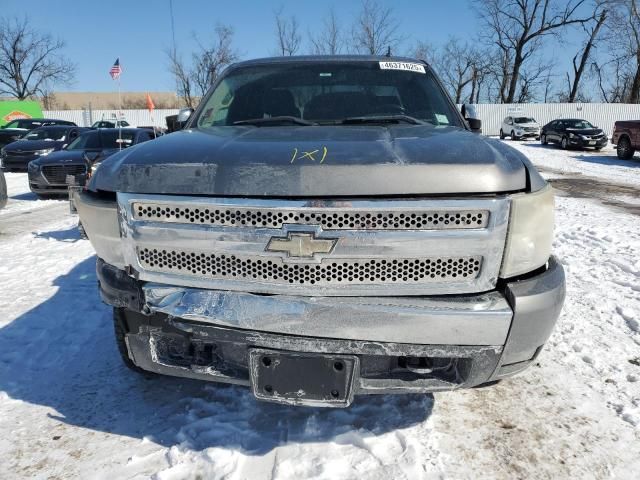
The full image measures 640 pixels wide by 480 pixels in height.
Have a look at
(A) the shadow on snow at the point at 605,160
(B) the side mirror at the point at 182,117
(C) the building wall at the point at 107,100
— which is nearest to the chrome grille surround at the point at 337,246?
(B) the side mirror at the point at 182,117

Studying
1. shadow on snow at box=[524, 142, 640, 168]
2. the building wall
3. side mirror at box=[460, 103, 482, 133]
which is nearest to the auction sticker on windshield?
side mirror at box=[460, 103, 482, 133]

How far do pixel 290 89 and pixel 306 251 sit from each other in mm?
1818

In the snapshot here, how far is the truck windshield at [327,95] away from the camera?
3.13 m

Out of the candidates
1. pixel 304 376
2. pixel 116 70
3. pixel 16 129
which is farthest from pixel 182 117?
pixel 16 129

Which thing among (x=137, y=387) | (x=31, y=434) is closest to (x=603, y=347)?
(x=137, y=387)

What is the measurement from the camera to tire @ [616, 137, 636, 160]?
17.2m

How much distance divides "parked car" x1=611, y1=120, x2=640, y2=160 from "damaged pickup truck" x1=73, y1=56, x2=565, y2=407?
57.9 ft

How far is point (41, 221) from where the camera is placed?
8.01 m

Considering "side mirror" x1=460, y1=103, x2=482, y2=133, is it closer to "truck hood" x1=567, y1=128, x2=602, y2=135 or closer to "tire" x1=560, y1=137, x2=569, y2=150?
"truck hood" x1=567, y1=128, x2=602, y2=135

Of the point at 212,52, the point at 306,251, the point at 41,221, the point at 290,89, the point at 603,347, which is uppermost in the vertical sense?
the point at 212,52

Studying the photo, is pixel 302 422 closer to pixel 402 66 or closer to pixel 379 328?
pixel 379 328

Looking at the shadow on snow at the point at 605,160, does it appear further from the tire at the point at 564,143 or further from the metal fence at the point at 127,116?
the metal fence at the point at 127,116

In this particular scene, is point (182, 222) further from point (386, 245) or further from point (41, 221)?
point (41, 221)

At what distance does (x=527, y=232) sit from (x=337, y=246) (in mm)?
771
